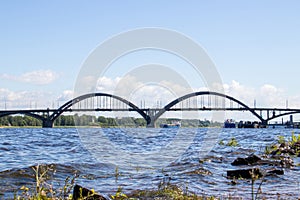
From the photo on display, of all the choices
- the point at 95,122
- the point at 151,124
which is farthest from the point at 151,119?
the point at 95,122

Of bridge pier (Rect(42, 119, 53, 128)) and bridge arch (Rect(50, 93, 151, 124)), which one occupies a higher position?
bridge arch (Rect(50, 93, 151, 124))

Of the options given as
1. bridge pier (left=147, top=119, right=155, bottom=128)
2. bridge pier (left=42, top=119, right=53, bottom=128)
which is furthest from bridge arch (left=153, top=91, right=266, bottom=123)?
bridge pier (left=42, top=119, right=53, bottom=128)

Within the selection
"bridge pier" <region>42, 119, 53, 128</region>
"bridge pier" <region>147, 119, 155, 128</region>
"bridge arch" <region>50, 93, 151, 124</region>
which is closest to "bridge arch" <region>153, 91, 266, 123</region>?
"bridge pier" <region>147, 119, 155, 128</region>

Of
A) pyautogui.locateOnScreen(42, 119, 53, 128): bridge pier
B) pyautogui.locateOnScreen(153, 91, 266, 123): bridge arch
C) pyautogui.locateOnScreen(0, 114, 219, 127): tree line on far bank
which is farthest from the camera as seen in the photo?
pyautogui.locateOnScreen(42, 119, 53, 128): bridge pier

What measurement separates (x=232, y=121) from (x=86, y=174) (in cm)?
12395

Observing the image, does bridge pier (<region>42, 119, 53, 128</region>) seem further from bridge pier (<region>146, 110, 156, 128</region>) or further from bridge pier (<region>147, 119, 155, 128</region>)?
bridge pier (<region>146, 110, 156, 128</region>)

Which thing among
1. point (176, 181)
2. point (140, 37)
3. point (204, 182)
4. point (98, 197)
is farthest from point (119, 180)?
point (140, 37)

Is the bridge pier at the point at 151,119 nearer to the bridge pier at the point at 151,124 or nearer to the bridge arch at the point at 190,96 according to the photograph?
the bridge pier at the point at 151,124

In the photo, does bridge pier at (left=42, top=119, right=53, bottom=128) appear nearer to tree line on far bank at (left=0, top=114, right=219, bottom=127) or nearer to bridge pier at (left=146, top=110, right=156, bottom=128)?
tree line on far bank at (left=0, top=114, right=219, bottom=127)

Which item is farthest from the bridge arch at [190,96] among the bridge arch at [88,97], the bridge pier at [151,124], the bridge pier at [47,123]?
the bridge pier at [47,123]

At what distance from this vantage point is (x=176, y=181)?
461 inches

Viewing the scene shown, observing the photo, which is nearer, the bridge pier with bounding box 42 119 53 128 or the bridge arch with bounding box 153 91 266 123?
the bridge arch with bounding box 153 91 266 123

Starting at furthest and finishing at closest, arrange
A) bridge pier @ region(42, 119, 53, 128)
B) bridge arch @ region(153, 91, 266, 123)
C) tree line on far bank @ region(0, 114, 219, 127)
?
bridge pier @ region(42, 119, 53, 128)
bridge arch @ region(153, 91, 266, 123)
tree line on far bank @ region(0, 114, 219, 127)

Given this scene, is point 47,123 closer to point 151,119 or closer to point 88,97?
point 88,97
